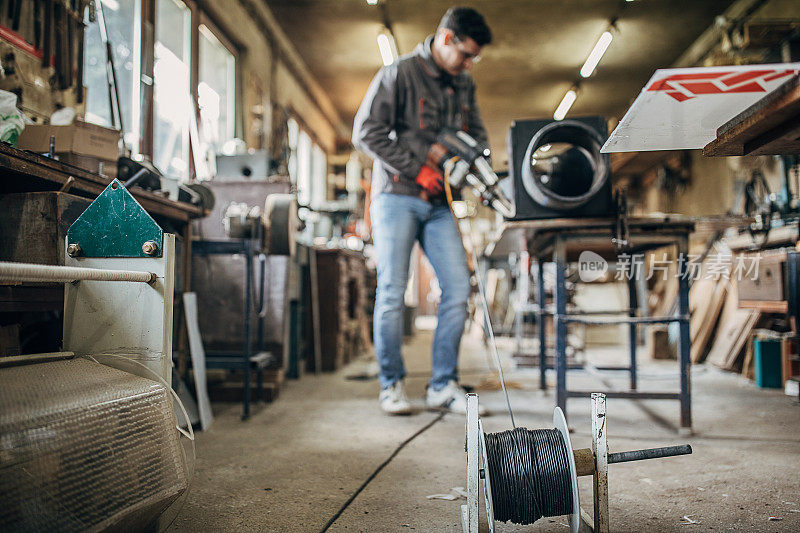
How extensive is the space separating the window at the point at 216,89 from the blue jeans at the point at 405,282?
258 centimetres

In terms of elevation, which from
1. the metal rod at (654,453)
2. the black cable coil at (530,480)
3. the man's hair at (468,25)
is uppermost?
the man's hair at (468,25)

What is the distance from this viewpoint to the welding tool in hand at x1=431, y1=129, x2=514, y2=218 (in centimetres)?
236

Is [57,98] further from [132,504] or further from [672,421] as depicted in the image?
[672,421]

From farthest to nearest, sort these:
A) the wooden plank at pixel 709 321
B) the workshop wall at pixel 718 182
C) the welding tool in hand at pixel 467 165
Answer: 1. the workshop wall at pixel 718 182
2. the wooden plank at pixel 709 321
3. the welding tool in hand at pixel 467 165

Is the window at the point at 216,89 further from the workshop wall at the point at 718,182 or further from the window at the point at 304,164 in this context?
the workshop wall at the point at 718,182

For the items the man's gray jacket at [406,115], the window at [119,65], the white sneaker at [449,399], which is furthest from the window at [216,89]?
the white sneaker at [449,399]

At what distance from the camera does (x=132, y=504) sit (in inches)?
35.7

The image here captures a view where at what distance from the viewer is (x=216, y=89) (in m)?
4.97

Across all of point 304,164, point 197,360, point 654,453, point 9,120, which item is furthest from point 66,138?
point 304,164

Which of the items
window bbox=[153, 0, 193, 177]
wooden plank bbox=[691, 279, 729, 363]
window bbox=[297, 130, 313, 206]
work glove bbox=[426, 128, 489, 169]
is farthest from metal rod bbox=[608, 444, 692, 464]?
window bbox=[297, 130, 313, 206]

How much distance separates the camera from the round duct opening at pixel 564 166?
2010 mm

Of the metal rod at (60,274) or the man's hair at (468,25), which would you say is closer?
the metal rod at (60,274)

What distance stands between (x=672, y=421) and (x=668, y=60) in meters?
6.48

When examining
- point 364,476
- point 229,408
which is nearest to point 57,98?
point 229,408
